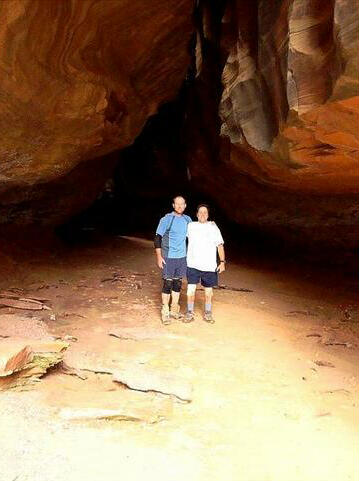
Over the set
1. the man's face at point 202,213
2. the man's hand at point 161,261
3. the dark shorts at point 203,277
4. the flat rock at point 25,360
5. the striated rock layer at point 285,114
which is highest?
the striated rock layer at point 285,114

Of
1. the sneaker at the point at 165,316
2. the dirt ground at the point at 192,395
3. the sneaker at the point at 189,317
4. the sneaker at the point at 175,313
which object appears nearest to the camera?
the dirt ground at the point at 192,395

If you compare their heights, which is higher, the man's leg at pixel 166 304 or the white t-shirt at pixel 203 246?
the white t-shirt at pixel 203 246

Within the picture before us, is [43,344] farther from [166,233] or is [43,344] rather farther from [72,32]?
[72,32]

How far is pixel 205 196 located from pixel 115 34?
9.82m

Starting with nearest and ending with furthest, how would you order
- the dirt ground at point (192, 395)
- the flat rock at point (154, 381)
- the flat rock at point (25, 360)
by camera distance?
the dirt ground at point (192, 395), the flat rock at point (25, 360), the flat rock at point (154, 381)

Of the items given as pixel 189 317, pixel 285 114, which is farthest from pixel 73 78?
pixel 189 317

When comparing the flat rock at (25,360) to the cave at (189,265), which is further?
the flat rock at (25,360)

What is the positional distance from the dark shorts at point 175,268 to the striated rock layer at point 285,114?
8.75 feet

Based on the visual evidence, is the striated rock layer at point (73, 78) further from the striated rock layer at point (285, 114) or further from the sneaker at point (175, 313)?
the sneaker at point (175, 313)

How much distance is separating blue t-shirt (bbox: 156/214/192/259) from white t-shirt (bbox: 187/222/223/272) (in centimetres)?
13

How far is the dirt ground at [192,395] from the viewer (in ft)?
10.0

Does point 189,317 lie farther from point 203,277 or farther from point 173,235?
point 173,235

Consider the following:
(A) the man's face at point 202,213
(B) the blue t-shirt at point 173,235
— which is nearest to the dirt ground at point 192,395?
(B) the blue t-shirt at point 173,235

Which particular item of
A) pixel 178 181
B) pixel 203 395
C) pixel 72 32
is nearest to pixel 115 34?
pixel 72 32
